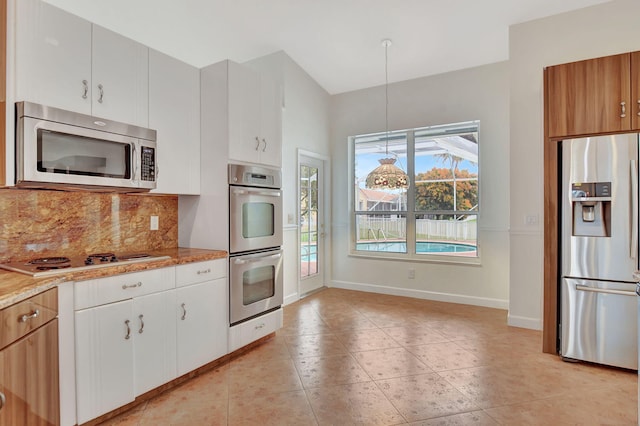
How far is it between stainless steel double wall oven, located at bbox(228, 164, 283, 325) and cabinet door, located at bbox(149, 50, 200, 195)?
376 millimetres

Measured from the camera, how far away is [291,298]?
462cm

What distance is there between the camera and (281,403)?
7.32 feet

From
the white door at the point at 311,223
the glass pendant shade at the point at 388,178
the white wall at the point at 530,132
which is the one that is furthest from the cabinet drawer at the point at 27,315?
the white wall at the point at 530,132

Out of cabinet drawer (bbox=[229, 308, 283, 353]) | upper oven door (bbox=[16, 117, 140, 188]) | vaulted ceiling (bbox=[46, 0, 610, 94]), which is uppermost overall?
vaulted ceiling (bbox=[46, 0, 610, 94])

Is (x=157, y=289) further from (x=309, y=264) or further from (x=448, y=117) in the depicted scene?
(x=448, y=117)

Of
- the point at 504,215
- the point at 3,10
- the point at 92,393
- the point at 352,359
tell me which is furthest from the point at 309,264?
the point at 3,10

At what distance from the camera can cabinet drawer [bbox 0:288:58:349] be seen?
132 cm

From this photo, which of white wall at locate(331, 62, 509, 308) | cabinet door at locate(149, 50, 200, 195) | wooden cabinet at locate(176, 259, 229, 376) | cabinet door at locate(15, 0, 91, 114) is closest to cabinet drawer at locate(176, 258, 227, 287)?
wooden cabinet at locate(176, 259, 229, 376)

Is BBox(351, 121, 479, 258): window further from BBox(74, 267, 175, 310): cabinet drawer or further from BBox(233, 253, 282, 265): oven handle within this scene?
BBox(74, 267, 175, 310): cabinet drawer

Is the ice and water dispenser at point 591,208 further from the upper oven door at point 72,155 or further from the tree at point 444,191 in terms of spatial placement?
the upper oven door at point 72,155

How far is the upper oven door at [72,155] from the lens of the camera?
1.83 m

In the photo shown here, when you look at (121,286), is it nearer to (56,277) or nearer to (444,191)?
(56,277)

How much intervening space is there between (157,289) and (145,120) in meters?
1.23

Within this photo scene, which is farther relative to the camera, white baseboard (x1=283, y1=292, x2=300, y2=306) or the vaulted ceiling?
white baseboard (x1=283, y1=292, x2=300, y2=306)
